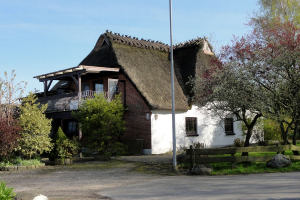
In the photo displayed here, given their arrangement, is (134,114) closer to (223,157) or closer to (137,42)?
(137,42)

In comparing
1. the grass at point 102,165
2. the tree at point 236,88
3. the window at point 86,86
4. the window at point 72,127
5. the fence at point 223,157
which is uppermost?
the window at point 86,86

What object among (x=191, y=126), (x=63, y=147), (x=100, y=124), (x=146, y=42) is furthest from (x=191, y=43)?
A: (x=63, y=147)

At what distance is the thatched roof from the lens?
72.5ft

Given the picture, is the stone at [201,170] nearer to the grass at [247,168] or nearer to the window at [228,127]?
the grass at [247,168]

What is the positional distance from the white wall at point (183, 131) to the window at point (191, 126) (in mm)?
244

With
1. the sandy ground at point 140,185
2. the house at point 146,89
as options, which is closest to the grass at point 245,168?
the sandy ground at point 140,185

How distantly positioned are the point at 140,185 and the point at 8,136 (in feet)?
26.7

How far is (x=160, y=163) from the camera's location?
54.1ft

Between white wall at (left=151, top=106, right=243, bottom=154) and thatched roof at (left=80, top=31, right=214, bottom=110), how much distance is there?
0.85m

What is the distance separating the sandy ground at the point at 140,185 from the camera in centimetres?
900

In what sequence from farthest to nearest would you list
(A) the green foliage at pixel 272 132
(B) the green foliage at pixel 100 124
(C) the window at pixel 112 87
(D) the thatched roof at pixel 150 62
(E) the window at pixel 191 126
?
(A) the green foliage at pixel 272 132, (E) the window at pixel 191 126, (C) the window at pixel 112 87, (D) the thatched roof at pixel 150 62, (B) the green foliage at pixel 100 124

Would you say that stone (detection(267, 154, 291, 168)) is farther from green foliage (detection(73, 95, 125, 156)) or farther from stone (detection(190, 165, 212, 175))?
green foliage (detection(73, 95, 125, 156))

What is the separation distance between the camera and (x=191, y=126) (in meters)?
24.0

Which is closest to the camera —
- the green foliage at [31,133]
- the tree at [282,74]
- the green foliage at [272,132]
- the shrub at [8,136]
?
the tree at [282,74]
